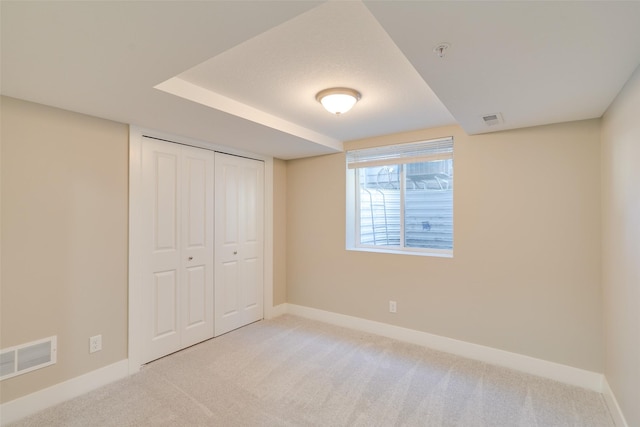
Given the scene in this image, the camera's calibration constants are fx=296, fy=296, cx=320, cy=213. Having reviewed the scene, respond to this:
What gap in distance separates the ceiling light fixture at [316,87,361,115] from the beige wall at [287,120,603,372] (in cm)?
126

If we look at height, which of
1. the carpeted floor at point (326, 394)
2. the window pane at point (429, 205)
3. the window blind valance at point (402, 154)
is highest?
the window blind valance at point (402, 154)

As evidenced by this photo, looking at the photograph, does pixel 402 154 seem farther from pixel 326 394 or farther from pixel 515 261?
pixel 326 394

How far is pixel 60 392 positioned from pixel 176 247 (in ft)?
4.28

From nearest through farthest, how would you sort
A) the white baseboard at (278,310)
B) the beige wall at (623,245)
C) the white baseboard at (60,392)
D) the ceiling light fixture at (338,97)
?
the beige wall at (623,245), the white baseboard at (60,392), the ceiling light fixture at (338,97), the white baseboard at (278,310)

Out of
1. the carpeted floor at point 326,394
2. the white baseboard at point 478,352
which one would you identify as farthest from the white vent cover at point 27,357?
the white baseboard at point 478,352

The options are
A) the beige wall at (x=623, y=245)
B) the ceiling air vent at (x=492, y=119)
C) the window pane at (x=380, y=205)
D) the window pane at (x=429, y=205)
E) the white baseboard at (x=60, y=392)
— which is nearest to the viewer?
the beige wall at (x=623, y=245)

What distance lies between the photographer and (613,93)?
1.82 meters

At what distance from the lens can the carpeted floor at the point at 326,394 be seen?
194 centimetres

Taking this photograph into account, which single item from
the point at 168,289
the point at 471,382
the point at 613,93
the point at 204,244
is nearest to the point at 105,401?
the point at 168,289

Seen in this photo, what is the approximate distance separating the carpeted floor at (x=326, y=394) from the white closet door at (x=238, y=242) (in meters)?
0.58

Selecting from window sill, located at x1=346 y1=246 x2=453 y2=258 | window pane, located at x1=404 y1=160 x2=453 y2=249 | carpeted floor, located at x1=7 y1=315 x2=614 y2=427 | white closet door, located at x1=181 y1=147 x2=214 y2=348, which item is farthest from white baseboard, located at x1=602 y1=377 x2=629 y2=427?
white closet door, located at x1=181 y1=147 x2=214 y2=348

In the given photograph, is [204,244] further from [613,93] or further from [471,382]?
[613,93]

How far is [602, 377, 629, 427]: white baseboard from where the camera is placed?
5.89 feet

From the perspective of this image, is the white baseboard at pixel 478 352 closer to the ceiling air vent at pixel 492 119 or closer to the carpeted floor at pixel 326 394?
the carpeted floor at pixel 326 394
